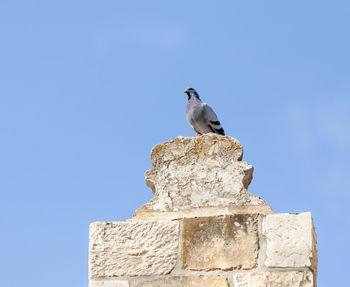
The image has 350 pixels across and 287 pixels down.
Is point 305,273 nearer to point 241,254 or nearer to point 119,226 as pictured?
point 241,254

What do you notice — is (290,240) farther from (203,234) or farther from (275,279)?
(203,234)

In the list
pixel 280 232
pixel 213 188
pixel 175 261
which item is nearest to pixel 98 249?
pixel 175 261

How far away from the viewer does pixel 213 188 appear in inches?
168

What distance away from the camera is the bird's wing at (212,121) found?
16.1ft

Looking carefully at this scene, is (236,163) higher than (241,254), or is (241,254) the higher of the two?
(236,163)

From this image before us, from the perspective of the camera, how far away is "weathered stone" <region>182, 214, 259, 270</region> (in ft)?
13.2

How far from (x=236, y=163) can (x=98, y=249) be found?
90cm

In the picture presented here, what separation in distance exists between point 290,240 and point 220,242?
38 cm

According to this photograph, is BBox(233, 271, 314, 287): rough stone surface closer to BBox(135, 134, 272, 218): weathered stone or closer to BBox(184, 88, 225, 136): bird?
BBox(135, 134, 272, 218): weathered stone

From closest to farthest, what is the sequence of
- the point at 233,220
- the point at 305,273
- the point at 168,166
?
the point at 305,273 < the point at 233,220 < the point at 168,166

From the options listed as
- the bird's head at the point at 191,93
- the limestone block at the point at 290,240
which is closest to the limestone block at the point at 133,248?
the limestone block at the point at 290,240

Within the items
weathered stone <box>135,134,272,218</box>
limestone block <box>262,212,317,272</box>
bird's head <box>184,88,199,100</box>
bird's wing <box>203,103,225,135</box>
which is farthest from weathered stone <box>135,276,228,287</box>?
bird's head <box>184,88,199,100</box>

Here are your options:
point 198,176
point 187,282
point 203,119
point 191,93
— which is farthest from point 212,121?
point 187,282

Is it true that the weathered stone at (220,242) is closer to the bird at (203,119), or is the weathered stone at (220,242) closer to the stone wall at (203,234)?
the stone wall at (203,234)
